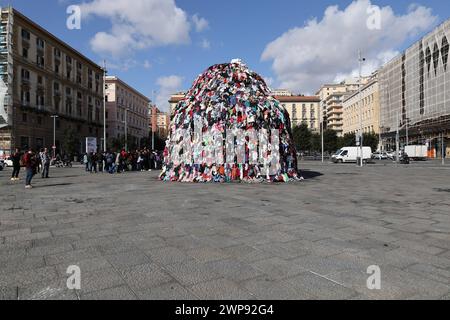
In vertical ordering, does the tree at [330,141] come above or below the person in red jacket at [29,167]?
above

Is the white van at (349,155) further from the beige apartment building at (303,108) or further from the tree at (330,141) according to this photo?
the beige apartment building at (303,108)

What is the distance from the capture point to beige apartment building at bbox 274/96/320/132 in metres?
128

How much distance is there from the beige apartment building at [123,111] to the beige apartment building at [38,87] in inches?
404

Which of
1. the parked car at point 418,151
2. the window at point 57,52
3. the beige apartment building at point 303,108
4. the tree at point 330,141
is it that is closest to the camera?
the parked car at point 418,151

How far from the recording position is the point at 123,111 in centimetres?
8925

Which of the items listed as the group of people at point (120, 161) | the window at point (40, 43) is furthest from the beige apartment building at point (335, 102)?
the group of people at point (120, 161)

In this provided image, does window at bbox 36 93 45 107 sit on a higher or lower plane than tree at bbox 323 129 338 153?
higher

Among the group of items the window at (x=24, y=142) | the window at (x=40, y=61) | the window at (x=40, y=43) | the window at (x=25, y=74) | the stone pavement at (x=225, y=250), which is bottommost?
the stone pavement at (x=225, y=250)

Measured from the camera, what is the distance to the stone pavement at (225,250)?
11.0 feet

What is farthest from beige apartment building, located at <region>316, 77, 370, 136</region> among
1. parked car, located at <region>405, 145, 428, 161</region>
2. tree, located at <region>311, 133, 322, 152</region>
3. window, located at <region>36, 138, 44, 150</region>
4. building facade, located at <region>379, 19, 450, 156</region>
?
window, located at <region>36, 138, 44, 150</region>

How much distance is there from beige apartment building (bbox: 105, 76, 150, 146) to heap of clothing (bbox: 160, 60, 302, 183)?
57.9 meters

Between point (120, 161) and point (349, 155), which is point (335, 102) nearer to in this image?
point (349, 155)

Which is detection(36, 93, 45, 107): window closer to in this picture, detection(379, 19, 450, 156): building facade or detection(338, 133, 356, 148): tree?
detection(379, 19, 450, 156): building facade
